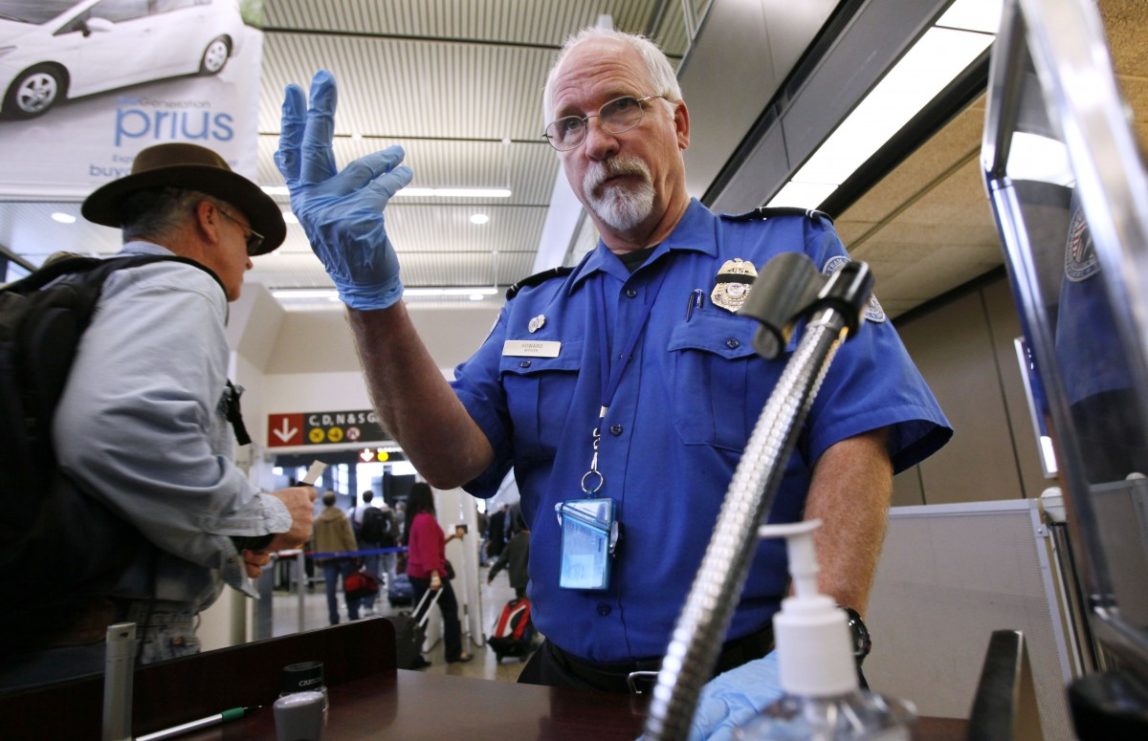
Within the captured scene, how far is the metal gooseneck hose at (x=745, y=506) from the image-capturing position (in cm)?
28

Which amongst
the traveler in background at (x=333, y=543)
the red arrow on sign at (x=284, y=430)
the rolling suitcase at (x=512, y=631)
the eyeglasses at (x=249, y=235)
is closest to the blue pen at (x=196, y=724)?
the eyeglasses at (x=249, y=235)

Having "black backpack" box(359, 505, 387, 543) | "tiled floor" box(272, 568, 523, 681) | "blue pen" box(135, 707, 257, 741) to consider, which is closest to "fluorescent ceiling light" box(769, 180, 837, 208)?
"tiled floor" box(272, 568, 523, 681)

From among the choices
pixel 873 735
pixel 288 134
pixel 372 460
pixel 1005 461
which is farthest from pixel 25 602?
pixel 372 460

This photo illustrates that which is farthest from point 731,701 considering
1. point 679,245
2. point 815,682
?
point 679,245

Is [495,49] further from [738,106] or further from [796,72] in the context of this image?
[796,72]

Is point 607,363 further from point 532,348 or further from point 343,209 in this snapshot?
point 343,209

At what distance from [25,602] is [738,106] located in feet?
10.8

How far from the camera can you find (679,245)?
1.19 m

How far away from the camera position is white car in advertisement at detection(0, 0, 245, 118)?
2.12 metres

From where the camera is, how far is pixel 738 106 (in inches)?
133

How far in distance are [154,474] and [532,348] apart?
0.68 meters

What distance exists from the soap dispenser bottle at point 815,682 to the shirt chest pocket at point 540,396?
0.84 m

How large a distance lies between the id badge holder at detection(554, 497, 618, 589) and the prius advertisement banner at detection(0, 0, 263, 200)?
1.76 meters

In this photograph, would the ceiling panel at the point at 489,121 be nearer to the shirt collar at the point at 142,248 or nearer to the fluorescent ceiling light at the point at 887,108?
the fluorescent ceiling light at the point at 887,108
